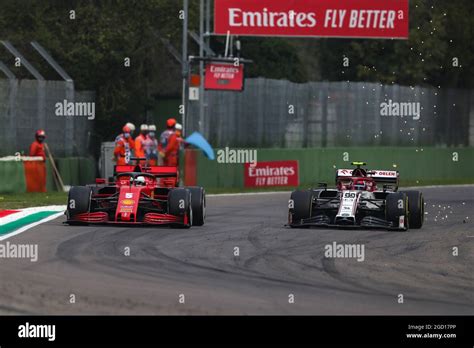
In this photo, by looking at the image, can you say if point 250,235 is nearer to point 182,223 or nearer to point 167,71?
point 182,223

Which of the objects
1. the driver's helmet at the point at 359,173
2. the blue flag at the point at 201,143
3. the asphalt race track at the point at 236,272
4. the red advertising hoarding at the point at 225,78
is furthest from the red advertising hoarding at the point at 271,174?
the driver's helmet at the point at 359,173

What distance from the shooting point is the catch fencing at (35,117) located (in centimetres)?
2808

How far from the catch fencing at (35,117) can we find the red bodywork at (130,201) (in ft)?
31.2

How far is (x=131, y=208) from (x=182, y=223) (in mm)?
840

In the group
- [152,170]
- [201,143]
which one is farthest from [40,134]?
[152,170]

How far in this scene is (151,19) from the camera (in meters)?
35.8

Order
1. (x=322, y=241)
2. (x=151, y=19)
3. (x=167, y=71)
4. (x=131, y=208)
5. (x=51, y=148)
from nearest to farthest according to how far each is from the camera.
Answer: (x=322, y=241), (x=131, y=208), (x=51, y=148), (x=151, y=19), (x=167, y=71)

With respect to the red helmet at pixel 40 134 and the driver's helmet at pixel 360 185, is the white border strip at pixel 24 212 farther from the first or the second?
the driver's helmet at pixel 360 185

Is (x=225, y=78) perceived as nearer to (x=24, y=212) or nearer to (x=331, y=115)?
(x=331, y=115)

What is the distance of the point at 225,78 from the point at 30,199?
9083mm

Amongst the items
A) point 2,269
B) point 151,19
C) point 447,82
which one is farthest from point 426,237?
point 447,82

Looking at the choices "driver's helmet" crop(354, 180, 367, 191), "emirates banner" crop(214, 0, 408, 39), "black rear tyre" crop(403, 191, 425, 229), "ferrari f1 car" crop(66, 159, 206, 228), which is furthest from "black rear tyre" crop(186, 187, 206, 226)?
"emirates banner" crop(214, 0, 408, 39)

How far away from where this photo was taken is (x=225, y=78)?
32.0 meters
